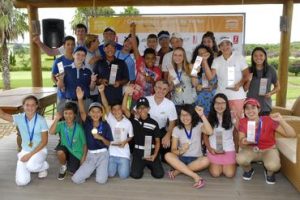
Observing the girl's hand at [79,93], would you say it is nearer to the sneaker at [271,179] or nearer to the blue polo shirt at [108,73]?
the blue polo shirt at [108,73]

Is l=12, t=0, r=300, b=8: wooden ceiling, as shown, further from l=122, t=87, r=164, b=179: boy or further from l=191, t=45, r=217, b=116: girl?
l=122, t=87, r=164, b=179: boy

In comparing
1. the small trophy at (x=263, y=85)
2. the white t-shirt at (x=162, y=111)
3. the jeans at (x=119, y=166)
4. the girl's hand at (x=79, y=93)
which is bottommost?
the jeans at (x=119, y=166)

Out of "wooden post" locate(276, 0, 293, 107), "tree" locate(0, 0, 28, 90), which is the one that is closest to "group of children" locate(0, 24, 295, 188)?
"wooden post" locate(276, 0, 293, 107)

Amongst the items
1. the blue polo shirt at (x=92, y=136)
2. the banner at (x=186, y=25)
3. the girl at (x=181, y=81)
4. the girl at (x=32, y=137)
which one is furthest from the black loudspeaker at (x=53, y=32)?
the girl at (x=181, y=81)

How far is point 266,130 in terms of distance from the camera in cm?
384

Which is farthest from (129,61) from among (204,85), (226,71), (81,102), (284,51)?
(284,51)

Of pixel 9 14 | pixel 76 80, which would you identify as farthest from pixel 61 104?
pixel 9 14

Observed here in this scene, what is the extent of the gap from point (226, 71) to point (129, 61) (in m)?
1.36

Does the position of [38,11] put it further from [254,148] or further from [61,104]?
[254,148]

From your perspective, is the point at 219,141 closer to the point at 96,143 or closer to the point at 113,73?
the point at 96,143

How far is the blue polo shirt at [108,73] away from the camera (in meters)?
4.50

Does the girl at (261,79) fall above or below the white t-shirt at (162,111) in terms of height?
above

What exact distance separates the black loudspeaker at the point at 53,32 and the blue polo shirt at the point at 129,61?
181cm

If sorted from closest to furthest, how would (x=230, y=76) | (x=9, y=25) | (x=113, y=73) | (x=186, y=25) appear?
1. (x=230, y=76)
2. (x=113, y=73)
3. (x=186, y=25)
4. (x=9, y=25)
